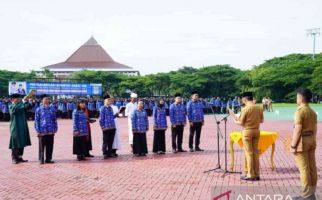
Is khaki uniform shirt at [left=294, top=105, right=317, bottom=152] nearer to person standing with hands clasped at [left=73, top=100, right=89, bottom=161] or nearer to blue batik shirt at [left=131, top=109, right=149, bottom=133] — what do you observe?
blue batik shirt at [left=131, top=109, right=149, bottom=133]

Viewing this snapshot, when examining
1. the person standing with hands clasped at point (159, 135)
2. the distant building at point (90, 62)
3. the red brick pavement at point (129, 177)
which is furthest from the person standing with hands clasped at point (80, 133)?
the distant building at point (90, 62)

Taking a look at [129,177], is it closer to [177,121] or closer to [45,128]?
[45,128]

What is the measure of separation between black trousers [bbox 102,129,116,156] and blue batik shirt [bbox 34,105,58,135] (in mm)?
1365

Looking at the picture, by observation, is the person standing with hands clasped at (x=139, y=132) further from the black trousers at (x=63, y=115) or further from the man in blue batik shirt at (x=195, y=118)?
the black trousers at (x=63, y=115)

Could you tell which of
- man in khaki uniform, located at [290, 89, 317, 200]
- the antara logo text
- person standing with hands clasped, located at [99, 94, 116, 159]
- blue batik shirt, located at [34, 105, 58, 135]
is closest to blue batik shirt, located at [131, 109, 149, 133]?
person standing with hands clasped, located at [99, 94, 116, 159]

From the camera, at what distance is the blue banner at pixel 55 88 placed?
104ft

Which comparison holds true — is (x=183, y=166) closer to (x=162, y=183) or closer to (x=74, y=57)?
(x=162, y=183)

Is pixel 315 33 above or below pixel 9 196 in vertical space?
above

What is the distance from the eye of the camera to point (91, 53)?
103500mm

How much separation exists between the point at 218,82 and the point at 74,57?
48391 mm

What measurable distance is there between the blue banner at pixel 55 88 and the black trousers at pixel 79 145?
2074 cm

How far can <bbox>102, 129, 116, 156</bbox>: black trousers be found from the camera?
38.7ft

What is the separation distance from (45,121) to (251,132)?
5.11m

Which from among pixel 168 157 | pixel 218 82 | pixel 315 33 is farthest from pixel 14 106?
pixel 315 33
